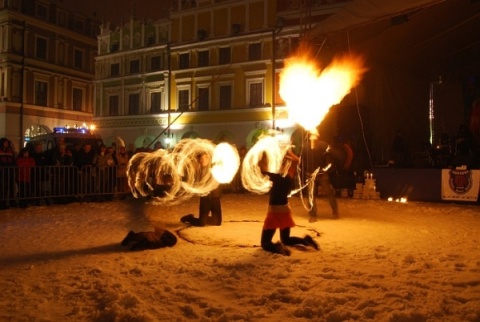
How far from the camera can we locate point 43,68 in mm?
44469

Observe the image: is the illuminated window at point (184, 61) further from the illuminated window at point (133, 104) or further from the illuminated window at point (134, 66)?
the illuminated window at point (133, 104)

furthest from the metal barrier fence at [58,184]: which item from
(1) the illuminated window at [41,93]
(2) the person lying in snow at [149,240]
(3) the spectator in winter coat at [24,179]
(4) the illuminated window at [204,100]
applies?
(1) the illuminated window at [41,93]

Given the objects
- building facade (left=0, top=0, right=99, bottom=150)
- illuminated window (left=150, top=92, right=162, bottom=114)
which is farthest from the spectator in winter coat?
building facade (left=0, top=0, right=99, bottom=150)

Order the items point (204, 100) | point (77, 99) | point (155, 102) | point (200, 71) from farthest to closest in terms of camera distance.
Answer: point (77, 99), point (155, 102), point (200, 71), point (204, 100)

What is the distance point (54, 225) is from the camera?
10.7m

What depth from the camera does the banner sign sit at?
48.0ft

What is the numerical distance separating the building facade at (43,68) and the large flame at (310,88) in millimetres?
33866

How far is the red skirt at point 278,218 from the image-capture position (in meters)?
7.98

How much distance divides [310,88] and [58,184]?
820cm

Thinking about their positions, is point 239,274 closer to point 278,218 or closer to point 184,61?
point 278,218

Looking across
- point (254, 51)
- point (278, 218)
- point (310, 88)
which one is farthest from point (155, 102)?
point (278, 218)

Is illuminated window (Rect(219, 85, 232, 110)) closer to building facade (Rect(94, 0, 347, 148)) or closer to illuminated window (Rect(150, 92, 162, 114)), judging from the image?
building facade (Rect(94, 0, 347, 148))

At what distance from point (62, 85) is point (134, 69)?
1027 cm

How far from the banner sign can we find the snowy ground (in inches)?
166
